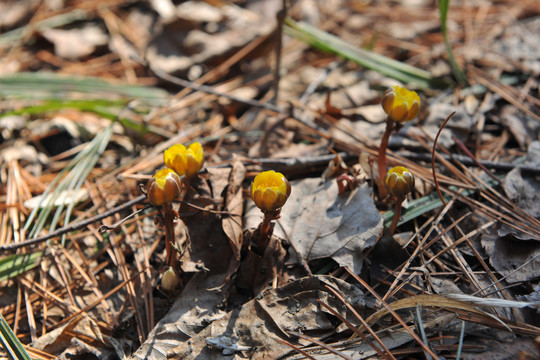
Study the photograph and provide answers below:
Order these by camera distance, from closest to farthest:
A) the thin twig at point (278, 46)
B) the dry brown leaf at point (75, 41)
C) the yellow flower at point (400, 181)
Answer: the yellow flower at point (400, 181) → the thin twig at point (278, 46) → the dry brown leaf at point (75, 41)

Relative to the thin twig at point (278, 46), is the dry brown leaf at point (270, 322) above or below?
below

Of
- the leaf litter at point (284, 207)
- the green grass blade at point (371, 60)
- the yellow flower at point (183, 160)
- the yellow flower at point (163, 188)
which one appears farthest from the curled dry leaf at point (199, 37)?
the yellow flower at point (163, 188)

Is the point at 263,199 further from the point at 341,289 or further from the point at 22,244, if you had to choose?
the point at 22,244

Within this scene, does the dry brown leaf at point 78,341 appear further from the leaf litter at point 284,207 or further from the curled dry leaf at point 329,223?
the curled dry leaf at point 329,223

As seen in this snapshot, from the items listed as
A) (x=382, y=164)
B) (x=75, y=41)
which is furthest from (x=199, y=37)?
(x=382, y=164)

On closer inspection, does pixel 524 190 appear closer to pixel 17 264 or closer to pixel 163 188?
pixel 163 188

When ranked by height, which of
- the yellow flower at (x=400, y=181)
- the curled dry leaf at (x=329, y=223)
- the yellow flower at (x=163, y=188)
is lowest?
the curled dry leaf at (x=329, y=223)

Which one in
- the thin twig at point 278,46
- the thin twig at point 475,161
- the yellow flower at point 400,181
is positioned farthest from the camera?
the thin twig at point 278,46
